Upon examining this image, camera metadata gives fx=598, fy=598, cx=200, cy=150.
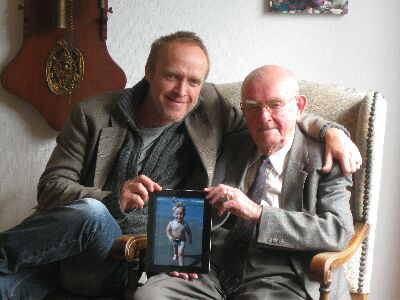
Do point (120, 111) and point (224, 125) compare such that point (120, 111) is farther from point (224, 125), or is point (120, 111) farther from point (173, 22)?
point (173, 22)

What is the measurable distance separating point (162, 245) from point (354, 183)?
70cm

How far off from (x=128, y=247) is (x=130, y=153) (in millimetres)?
400

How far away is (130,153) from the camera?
73.6 inches

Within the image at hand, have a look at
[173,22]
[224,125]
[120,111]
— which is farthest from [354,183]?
[173,22]

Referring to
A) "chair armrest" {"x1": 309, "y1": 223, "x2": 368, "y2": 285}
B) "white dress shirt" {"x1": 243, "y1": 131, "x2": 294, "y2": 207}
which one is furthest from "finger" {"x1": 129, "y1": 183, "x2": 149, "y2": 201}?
"chair armrest" {"x1": 309, "y1": 223, "x2": 368, "y2": 285}

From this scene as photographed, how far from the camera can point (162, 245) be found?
1.54 metres

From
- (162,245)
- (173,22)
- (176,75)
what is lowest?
(162,245)

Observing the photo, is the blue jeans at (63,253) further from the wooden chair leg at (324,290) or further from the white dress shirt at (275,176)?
the wooden chair leg at (324,290)

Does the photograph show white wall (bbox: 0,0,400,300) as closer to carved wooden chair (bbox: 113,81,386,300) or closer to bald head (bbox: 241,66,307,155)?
carved wooden chair (bbox: 113,81,386,300)

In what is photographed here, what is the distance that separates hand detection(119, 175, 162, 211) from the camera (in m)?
1.60

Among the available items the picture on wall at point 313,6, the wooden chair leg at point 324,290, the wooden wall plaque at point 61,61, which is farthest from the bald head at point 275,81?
the wooden wall plaque at point 61,61

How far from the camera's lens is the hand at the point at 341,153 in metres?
1.67

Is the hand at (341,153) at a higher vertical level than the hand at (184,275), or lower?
higher

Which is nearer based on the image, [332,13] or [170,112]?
[170,112]
